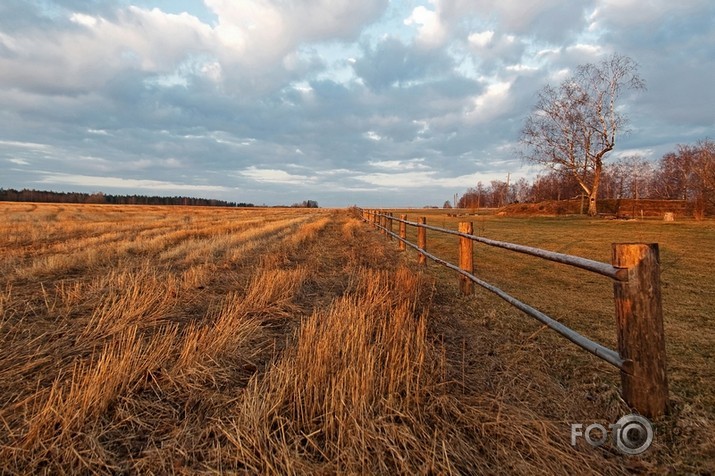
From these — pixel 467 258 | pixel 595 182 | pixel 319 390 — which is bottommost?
pixel 319 390

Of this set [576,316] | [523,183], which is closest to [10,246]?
[576,316]

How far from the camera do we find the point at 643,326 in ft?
7.25

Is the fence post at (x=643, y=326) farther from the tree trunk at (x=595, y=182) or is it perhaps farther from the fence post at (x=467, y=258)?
the tree trunk at (x=595, y=182)

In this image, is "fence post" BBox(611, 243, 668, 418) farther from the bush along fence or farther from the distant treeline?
the distant treeline

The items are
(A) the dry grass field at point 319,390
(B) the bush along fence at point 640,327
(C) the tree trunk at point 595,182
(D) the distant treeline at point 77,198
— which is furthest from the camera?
(D) the distant treeline at point 77,198

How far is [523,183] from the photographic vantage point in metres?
117

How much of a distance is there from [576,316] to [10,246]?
15.4 metres

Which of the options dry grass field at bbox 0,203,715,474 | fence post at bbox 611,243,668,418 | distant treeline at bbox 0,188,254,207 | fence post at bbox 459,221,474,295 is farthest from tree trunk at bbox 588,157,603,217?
distant treeline at bbox 0,188,254,207

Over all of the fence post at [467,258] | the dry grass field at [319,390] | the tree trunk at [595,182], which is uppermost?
the tree trunk at [595,182]

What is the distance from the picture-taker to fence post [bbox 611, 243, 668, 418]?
221 centimetres

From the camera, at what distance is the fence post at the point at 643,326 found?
7.24 feet

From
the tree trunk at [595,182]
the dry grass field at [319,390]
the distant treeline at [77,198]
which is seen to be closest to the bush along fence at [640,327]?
the dry grass field at [319,390]

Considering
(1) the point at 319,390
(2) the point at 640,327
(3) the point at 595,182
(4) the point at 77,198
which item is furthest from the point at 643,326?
(4) the point at 77,198

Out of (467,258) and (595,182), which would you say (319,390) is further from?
(595,182)
